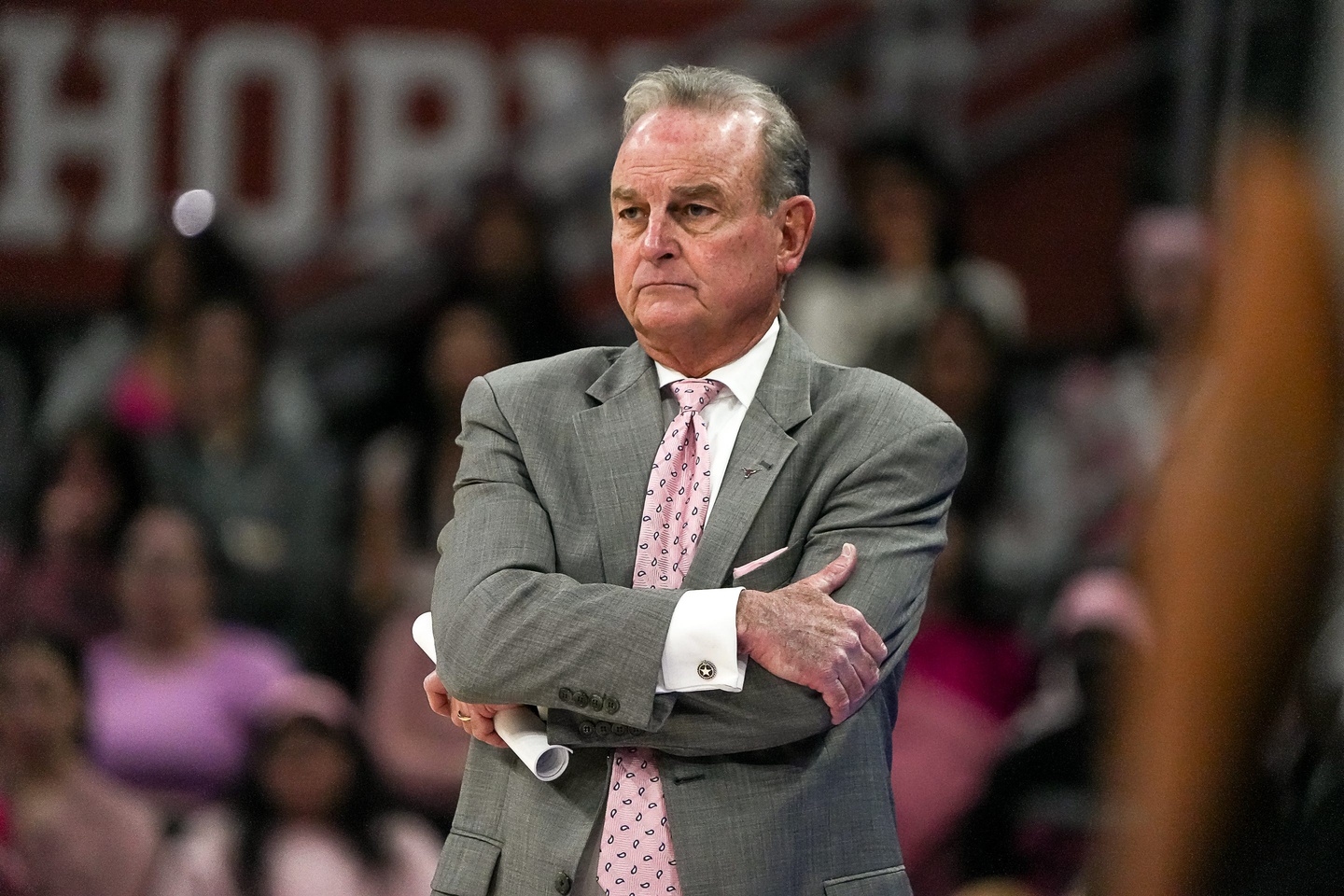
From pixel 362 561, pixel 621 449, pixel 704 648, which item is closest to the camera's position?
pixel 704 648

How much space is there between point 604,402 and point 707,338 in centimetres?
16

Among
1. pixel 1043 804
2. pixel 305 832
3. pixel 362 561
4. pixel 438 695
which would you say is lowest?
pixel 305 832

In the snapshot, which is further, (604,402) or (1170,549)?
(604,402)

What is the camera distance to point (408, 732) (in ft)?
17.1

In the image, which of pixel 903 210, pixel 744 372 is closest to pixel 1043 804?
pixel 903 210

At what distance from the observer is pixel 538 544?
2186 millimetres

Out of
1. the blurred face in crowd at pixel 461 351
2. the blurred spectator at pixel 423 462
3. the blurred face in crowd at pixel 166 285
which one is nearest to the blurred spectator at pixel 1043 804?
the blurred spectator at pixel 423 462

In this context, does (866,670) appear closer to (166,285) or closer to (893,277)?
(893,277)

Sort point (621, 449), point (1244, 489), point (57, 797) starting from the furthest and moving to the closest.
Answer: point (57, 797), point (621, 449), point (1244, 489)

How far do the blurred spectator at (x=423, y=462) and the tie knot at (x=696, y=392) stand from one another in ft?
10.5

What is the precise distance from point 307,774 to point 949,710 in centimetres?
184

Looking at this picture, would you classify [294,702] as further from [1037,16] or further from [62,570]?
[1037,16]

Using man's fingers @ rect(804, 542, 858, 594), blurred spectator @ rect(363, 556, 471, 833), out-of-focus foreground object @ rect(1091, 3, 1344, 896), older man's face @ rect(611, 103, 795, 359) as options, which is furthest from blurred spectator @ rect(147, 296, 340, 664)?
out-of-focus foreground object @ rect(1091, 3, 1344, 896)

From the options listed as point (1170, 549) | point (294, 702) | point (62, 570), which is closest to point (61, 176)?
point (62, 570)
